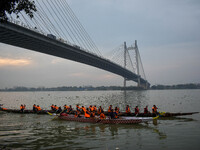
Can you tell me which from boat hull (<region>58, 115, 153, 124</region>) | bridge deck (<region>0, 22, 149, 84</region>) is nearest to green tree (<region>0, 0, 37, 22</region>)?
boat hull (<region>58, 115, 153, 124</region>)

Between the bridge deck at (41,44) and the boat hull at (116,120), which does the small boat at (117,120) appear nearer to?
the boat hull at (116,120)

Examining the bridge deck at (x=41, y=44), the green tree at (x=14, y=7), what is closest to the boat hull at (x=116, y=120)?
the green tree at (x=14, y=7)

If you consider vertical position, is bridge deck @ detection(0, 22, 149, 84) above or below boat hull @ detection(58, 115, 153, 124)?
above

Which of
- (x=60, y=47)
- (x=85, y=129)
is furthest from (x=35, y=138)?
(x=60, y=47)

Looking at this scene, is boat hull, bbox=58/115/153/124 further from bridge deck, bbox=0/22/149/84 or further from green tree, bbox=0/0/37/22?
bridge deck, bbox=0/22/149/84

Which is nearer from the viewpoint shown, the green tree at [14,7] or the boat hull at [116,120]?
the green tree at [14,7]

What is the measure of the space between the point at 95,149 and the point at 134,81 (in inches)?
3076

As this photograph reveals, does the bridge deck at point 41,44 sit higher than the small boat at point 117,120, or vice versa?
the bridge deck at point 41,44

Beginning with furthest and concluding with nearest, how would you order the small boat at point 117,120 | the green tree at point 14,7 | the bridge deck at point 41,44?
the bridge deck at point 41,44, the small boat at point 117,120, the green tree at point 14,7

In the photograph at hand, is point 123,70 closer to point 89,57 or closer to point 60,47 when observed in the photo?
point 89,57

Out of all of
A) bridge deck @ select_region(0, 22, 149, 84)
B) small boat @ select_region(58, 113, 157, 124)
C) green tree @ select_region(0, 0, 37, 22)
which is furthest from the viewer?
bridge deck @ select_region(0, 22, 149, 84)

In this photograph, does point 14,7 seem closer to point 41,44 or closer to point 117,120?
point 117,120

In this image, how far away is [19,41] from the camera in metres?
30.0

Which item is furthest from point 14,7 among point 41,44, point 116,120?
point 41,44
